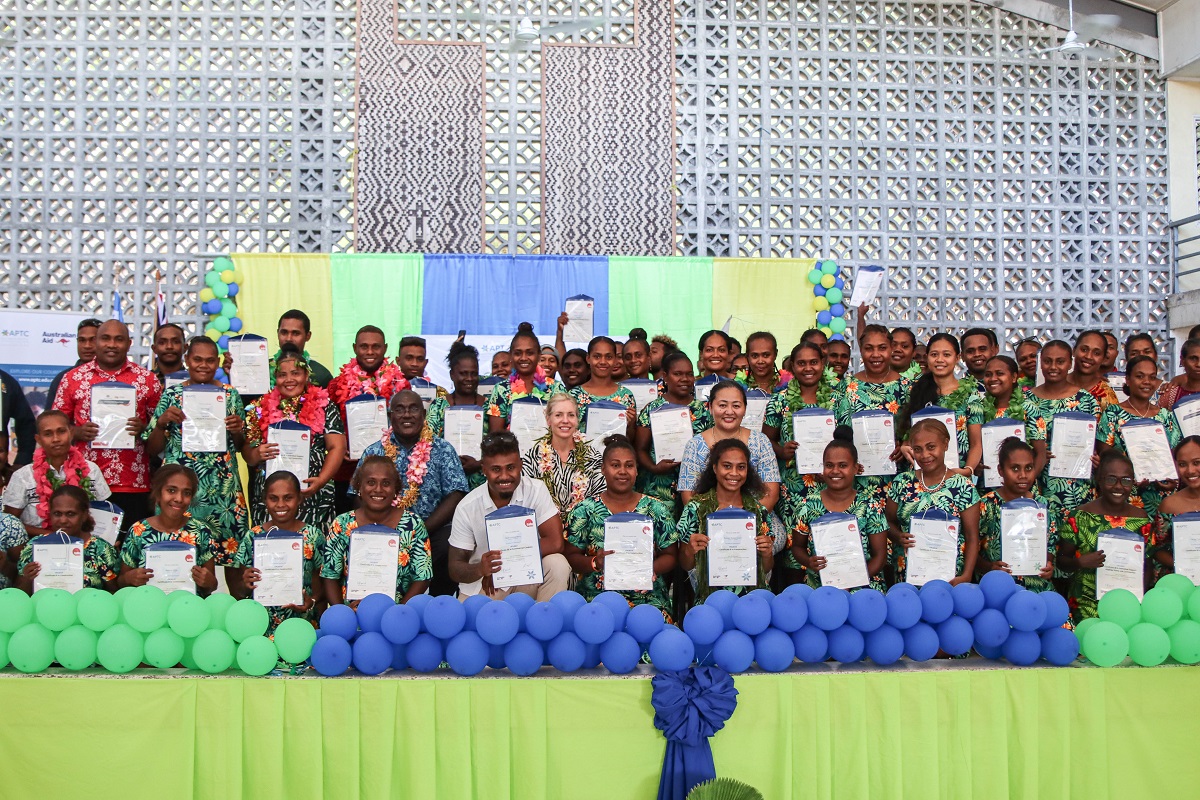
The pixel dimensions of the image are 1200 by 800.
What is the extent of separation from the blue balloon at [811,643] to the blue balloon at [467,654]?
1.07 m

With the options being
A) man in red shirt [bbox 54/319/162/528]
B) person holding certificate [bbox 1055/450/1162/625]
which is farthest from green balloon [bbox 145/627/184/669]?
→ person holding certificate [bbox 1055/450/1162/625]

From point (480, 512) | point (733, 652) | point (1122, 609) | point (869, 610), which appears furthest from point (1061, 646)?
point (480, 512)

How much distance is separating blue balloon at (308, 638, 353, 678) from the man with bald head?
1330mm

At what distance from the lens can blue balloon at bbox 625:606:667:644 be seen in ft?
11.5

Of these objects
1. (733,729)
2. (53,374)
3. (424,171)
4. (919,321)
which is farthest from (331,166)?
(733,729)

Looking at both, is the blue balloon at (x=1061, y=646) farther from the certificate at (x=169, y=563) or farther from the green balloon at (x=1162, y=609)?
the certificate at (x=169, y=563)

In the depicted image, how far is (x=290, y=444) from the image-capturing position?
4.70m

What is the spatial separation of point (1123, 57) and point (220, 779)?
10920 mm

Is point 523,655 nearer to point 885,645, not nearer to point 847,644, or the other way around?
point 847,644


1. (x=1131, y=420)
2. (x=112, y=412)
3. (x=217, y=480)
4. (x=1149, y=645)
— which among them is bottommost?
(x=1149, y=645)

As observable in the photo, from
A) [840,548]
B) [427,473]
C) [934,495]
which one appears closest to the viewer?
[840,548]

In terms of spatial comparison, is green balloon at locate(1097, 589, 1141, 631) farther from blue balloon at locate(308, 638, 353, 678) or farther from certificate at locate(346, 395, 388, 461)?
certificate at locate(346, 395, 388, 461)

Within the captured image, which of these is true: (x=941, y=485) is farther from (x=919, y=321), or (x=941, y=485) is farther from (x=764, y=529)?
(x=919, y=321)

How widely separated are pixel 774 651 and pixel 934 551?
2.86ft
